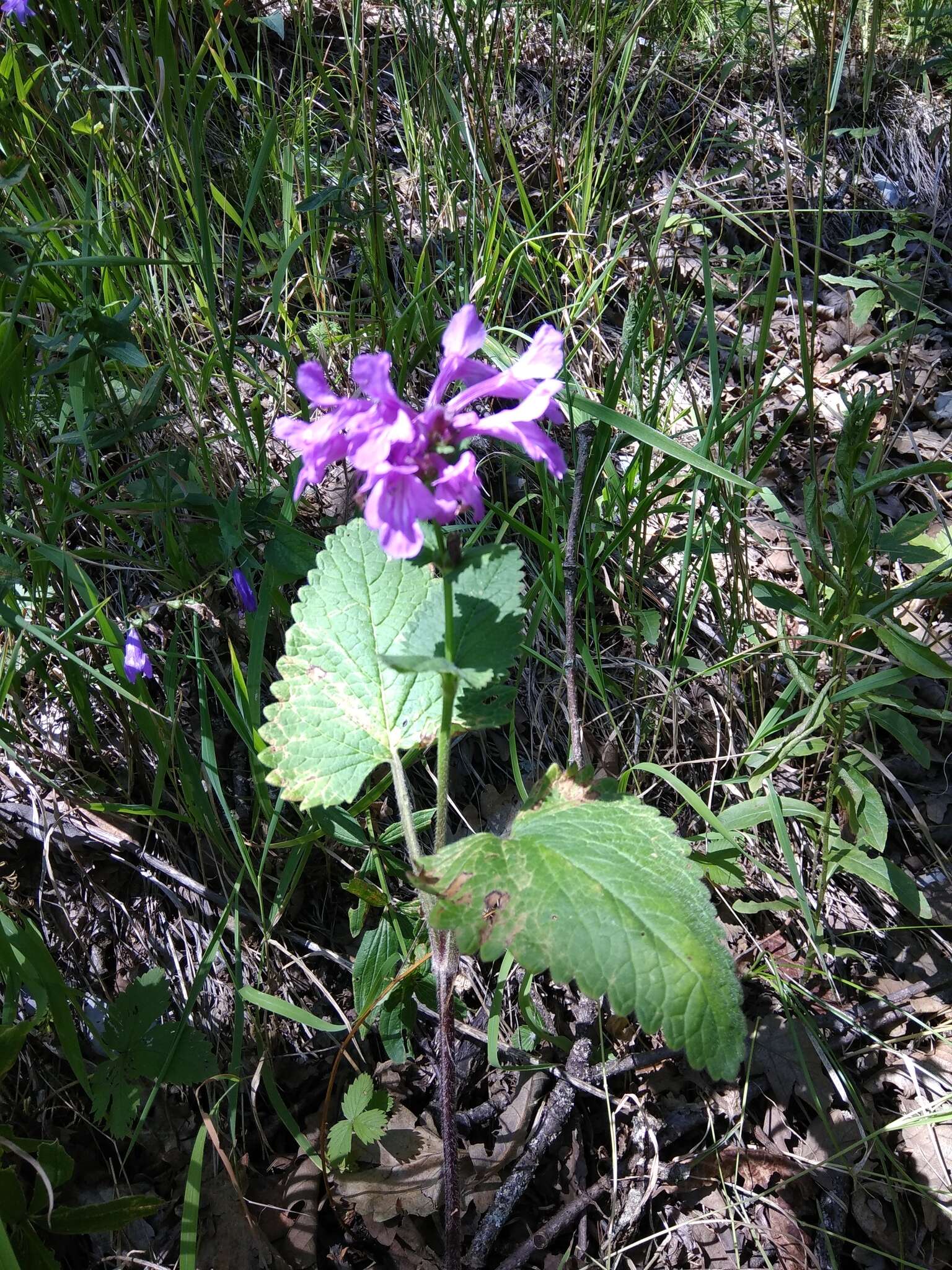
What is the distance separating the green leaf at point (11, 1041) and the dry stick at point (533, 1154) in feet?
3.25

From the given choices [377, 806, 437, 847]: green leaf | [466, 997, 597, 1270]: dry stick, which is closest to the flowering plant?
[466, 997, 597, 1270]: dry stick

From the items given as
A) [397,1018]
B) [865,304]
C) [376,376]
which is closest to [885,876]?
[397,1018]

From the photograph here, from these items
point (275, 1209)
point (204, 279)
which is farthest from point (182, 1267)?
point (204, 279)

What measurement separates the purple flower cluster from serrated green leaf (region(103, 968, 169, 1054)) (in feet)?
4.00

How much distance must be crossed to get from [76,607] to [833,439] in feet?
8.25

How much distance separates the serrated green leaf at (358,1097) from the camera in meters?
1.79

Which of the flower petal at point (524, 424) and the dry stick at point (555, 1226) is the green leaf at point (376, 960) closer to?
the dry stick at point (555, 1226)

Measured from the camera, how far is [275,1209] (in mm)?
1829

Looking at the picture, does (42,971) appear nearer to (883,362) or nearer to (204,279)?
(204,279)

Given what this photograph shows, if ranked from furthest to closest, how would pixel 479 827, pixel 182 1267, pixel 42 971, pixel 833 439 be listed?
pixel 833 439, pixel 479 827, pixel 42 971, pixel 182 1267

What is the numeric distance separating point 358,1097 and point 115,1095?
49 centimetres

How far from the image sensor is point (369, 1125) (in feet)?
5.79

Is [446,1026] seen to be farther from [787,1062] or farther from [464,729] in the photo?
[787,1062]

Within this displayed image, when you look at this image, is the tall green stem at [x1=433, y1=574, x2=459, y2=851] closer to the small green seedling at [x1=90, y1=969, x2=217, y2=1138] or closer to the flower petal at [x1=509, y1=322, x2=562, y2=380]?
the flower petal at [x1=509, y1=322, x2=562, y2=380]
